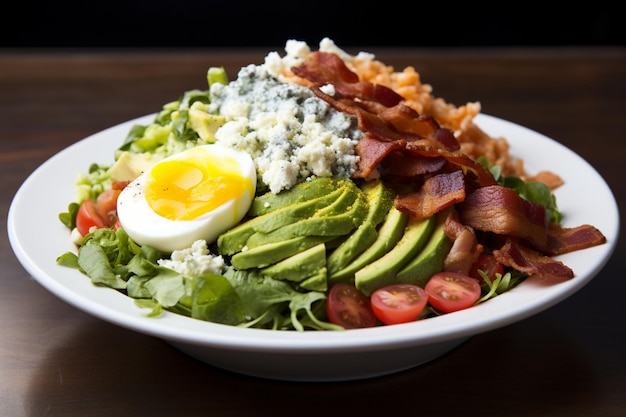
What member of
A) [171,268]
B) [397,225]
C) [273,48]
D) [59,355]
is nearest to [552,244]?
[397,225]

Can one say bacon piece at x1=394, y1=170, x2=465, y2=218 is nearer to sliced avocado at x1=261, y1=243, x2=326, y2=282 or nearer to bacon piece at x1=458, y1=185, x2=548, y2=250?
bacon piece at x1=458, y1=185, x2=548, y2=250

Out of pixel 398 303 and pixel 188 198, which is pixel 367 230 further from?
pixel 188 198

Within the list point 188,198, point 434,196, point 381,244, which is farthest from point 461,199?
point 188,198

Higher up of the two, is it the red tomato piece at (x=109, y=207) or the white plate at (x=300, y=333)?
the white plate at (x=300, y=333)

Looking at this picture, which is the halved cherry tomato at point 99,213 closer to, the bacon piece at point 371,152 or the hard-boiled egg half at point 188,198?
the hard-boiled egg half at point 188,198
